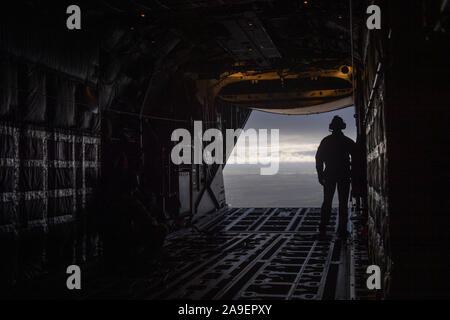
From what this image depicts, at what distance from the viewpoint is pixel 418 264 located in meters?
3.60

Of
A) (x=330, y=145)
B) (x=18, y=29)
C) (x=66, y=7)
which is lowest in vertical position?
(x=330, y=145)

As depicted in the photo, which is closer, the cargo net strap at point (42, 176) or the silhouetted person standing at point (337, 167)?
the cargo net strap at point (42, 176)

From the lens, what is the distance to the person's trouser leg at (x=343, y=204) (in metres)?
8.89

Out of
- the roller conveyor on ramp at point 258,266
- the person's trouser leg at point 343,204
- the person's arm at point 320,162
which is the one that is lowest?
the roller conveyor on ramp at point 258,266

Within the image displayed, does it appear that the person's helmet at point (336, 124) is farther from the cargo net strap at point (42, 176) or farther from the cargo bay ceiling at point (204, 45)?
the cargo net strap at point (42, 176)

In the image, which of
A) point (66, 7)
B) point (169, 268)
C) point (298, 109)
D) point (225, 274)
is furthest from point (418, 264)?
point (298, 109)

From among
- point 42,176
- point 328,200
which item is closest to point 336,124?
point 328,200

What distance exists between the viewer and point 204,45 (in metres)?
10.3

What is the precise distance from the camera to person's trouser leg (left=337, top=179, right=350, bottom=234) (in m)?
8.89

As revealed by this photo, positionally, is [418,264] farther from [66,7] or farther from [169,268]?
[66,7]

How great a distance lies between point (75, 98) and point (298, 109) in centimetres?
941

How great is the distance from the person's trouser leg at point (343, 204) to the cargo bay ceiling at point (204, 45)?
2.85 metres

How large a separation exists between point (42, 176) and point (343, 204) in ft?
18.7

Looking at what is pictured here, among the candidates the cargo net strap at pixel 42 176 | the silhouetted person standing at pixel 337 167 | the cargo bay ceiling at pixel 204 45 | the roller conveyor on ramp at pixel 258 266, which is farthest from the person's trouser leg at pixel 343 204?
the cargo net strap at pixel 42 176
